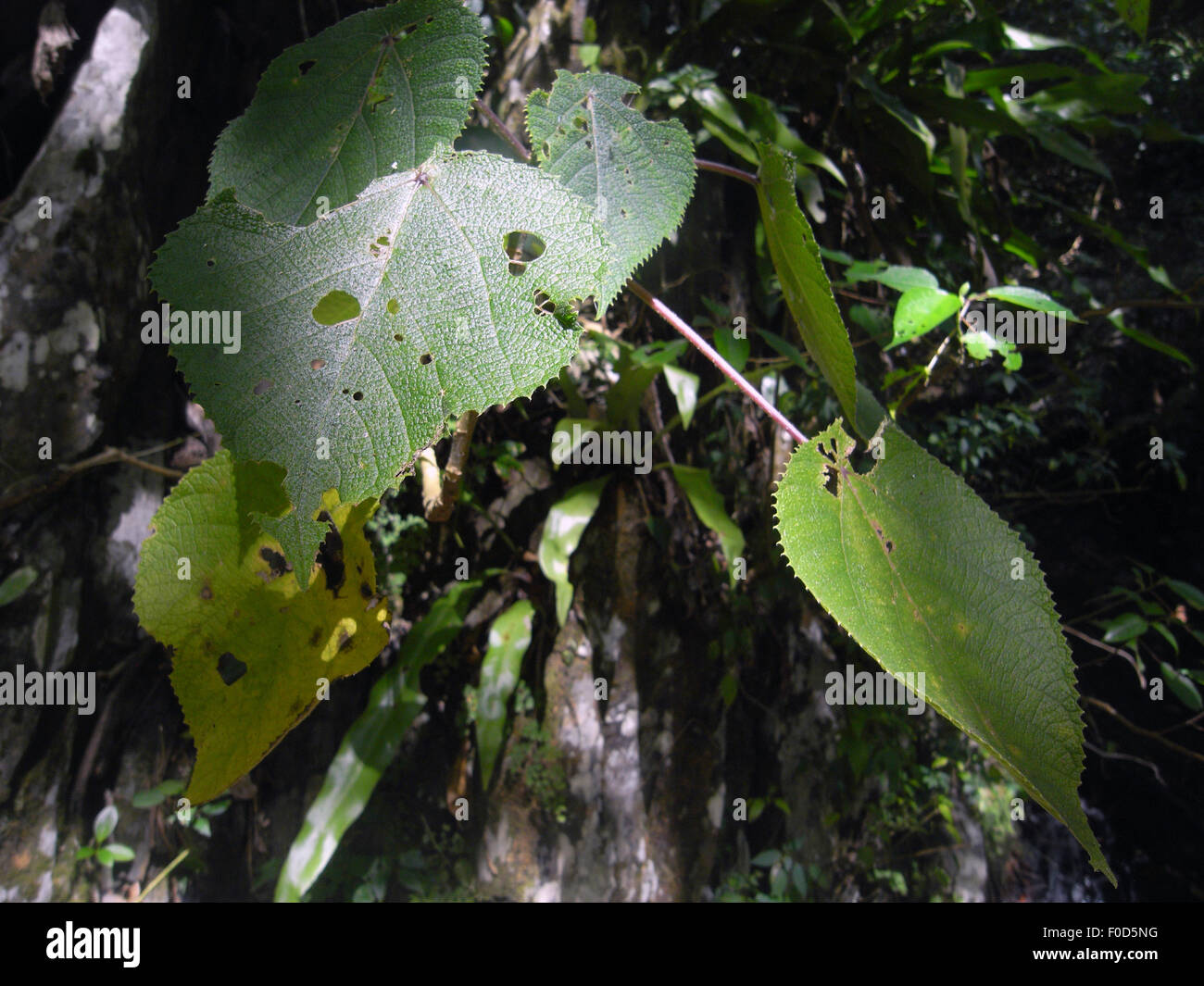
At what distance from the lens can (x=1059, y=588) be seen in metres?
2.03

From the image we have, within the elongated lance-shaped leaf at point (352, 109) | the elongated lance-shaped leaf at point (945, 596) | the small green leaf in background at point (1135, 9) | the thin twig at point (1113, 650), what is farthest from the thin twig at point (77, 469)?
the thin twig at point (1113, 650)

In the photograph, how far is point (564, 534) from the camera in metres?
1.33

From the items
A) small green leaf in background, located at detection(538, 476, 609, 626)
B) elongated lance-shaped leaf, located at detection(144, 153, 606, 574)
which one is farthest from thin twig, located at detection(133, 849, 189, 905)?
elongated lance-shaped leaf, located at detection(144, 153, 606, 574)

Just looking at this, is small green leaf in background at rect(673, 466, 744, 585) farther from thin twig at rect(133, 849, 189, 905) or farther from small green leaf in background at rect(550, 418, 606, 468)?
thin twig at rect(133, 849, 189, 905)

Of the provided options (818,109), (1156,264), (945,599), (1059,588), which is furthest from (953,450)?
(945,599)

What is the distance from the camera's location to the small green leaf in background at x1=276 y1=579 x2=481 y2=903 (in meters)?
1.25

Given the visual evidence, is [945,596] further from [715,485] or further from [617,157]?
[715,485]

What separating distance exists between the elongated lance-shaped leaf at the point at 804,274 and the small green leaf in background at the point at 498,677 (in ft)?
3.24

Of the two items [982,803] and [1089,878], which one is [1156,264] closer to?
[982,803]

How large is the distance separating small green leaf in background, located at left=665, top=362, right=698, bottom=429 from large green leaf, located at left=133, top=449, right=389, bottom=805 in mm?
918

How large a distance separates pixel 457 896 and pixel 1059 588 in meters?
1.85

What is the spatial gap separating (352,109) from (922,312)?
82 cm

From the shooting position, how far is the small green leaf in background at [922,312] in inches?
39.2

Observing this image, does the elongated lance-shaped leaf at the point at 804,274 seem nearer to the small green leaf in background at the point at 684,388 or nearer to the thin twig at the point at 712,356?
the thin twig at the point at 712,356
